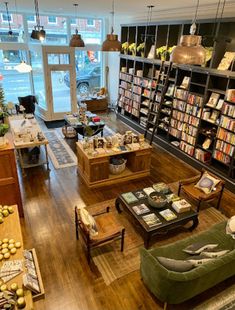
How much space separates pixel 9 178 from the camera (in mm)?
3971

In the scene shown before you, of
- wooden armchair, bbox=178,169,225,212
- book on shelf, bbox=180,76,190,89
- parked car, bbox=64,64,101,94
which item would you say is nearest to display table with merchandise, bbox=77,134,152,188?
wooden armchair, bbox=178,169,225,212

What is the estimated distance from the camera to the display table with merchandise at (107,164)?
5.02 metres

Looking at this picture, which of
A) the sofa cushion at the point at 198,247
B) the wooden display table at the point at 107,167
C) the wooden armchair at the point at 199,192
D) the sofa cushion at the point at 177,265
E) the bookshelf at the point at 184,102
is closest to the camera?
the sofa cushion at the point at 177,265

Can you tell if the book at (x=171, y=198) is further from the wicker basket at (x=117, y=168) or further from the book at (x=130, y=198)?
the wicker basket at (x=117, y=168)

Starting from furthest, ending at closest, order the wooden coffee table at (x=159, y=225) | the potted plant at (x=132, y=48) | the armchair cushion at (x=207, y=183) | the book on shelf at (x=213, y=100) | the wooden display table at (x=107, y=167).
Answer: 1. the potted plant at (x=132, y=48)
2. the book on shelf at (x=213, y=100)
3. the wooden display table at (x=107, y=167)
4. the armchair cushion at (x=207, y=183)
5. the wooden coffee table at (x=159, y=225)

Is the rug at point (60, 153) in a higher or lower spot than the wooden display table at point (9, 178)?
lower

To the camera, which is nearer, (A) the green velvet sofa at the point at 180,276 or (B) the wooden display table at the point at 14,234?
(B) the wooden display table at the point at 14,234

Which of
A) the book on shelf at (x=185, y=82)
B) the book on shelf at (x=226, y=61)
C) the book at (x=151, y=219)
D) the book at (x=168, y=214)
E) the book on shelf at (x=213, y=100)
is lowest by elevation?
the book at (x=151, y=219)

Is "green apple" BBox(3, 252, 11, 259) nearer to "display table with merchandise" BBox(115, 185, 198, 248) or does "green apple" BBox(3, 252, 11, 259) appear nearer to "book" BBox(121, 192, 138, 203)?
"display table with merchandise" BBox(115, 185, 198, 248)

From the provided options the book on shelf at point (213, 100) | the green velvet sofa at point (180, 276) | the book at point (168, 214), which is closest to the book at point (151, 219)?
the book at point (168, 214)

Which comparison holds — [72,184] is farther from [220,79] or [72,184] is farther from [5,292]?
[220,79]

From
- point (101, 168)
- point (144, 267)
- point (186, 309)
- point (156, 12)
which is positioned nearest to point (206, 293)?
point (186, 309)

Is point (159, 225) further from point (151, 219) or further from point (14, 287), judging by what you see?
point (14, 287)

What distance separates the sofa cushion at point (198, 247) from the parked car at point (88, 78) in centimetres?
828
